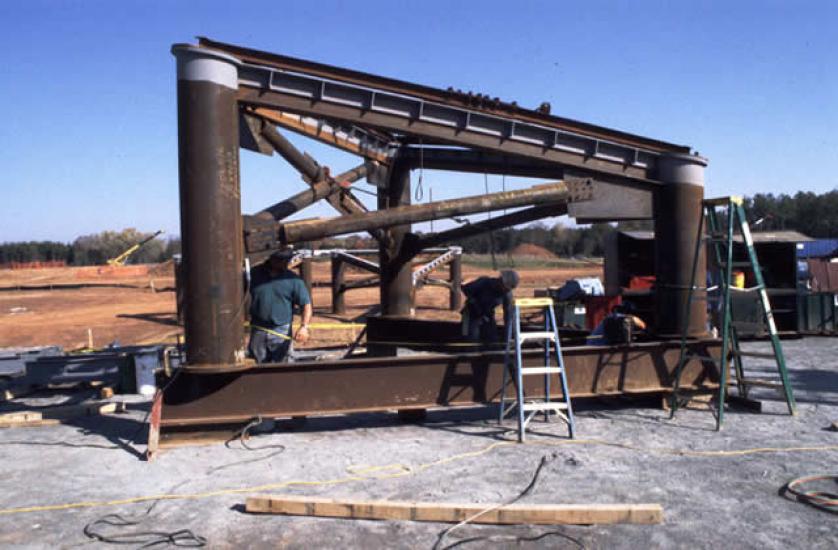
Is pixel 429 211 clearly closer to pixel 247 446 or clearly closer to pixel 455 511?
pixel 247 446

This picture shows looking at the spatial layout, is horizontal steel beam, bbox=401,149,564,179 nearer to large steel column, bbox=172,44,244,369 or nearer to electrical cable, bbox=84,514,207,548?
large steel column, bbox=172,44,244,369

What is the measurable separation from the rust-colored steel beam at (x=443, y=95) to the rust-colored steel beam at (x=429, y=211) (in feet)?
2.57

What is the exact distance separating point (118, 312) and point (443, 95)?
22.4 meters

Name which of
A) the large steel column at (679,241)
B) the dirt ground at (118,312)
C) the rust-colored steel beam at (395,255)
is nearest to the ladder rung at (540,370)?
the large steel column at (679,241)

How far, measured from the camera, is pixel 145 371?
418 inches

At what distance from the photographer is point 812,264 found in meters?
19.8

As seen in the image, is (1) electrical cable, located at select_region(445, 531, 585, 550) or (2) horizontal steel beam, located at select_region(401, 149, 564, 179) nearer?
(1) electrical cable, located at select_region(445, 531, 585, 550)

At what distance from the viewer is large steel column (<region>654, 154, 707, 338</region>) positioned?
923cm

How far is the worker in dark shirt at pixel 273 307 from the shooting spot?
8328 mm

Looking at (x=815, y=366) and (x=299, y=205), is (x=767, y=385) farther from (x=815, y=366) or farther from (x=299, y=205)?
(x=299, y=205)

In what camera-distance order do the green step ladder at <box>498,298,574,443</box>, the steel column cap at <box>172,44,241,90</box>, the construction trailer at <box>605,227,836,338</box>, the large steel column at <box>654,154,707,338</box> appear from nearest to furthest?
the steel column cap at <box>172,44,241,90</box>, the green step ladder at <box>498,298,574,443</box>, the large steel column at <box>654,154,707,338</box>, the construction trailer at <box>605,227,836,338</box>

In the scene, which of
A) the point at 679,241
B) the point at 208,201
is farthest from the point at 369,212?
the point at 679,241

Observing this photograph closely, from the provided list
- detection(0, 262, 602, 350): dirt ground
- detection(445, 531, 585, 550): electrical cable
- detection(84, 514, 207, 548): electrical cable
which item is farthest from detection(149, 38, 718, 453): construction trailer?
detection(0, 262, 602, 350): dirt ground

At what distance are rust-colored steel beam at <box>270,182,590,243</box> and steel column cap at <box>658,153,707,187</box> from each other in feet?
3.81
